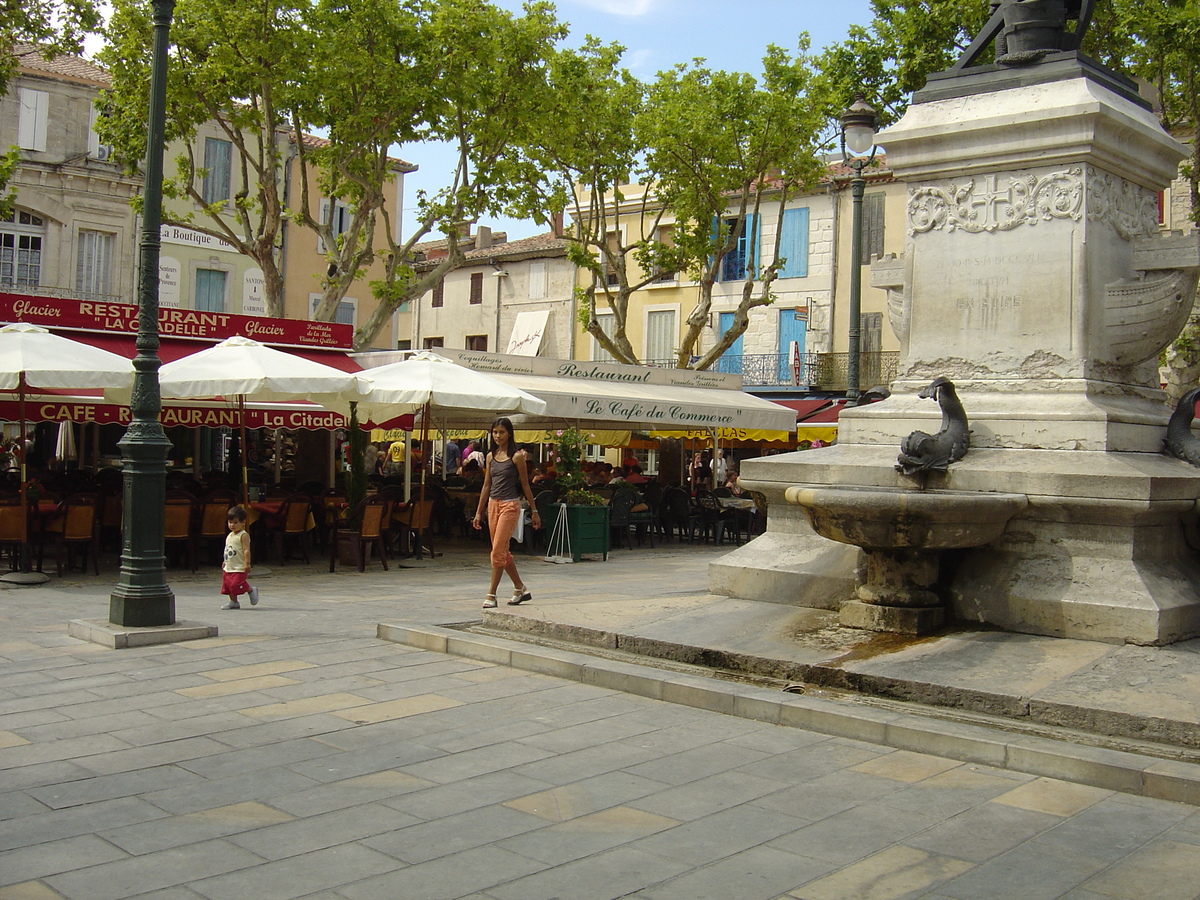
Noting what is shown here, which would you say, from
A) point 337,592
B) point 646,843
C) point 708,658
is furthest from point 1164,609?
point 337,592

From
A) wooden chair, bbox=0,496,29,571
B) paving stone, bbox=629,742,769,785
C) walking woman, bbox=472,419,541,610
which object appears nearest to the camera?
paving stone, bbox=629,742,769,785

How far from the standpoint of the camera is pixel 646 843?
399 cm

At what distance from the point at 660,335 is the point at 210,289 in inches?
541

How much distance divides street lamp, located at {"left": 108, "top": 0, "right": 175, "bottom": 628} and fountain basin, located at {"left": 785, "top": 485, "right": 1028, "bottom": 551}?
4606 mm

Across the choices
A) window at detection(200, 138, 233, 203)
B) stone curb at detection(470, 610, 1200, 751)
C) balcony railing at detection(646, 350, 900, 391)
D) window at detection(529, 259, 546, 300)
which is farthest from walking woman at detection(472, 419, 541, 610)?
window at detection(529, 259, 546, 300)

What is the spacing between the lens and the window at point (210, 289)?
33000 millimetres

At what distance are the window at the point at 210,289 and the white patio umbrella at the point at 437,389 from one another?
839 inches

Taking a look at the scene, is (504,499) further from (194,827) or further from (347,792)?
(194,827)

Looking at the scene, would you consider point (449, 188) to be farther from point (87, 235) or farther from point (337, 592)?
point (87, 235)

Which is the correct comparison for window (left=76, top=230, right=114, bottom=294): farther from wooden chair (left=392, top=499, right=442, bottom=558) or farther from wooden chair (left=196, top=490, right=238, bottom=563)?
wooden chair (left=196, top=490, right=238, bottom=563)

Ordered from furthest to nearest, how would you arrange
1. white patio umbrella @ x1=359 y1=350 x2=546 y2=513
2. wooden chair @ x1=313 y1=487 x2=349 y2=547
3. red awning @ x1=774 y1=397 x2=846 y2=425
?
red awning @ x1=774 y1=397 x2=846 y2=425 < wooden chair @ x1=313 y1=487 x2=349 y2=547 < white patio umbrella @ x1=359 y1=350 x2=546 y2=513

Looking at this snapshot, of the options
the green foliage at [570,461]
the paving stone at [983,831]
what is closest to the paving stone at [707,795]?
the paving stone at [983,831]

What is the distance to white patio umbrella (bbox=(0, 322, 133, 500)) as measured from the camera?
1062cm

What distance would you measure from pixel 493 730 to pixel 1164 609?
357 cm
